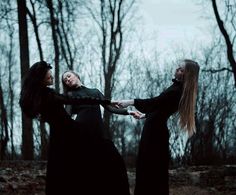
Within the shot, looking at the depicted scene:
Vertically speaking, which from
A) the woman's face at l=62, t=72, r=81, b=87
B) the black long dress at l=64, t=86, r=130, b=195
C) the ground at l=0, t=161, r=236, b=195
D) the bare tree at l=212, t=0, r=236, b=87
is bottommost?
the ground at l=0, t=161, r=236, b=195

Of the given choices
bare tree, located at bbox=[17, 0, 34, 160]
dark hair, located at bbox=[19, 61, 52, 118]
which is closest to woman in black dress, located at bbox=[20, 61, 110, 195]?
dark hair, located at bbox=[19, 61, 52, 118]

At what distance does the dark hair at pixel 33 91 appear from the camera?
4695 mm

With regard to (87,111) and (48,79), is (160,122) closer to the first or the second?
(87,111)

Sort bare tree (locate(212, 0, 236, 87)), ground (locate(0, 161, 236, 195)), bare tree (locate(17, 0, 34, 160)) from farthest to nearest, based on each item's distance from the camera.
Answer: bare tree (locate(212, 0, 236, 87)) → bare tree (locate(17, 0, 34, 160)) → ground (locate(0, 161, 236, 195))

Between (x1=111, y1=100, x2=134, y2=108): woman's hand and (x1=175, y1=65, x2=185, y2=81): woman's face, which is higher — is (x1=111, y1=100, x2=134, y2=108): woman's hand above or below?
below

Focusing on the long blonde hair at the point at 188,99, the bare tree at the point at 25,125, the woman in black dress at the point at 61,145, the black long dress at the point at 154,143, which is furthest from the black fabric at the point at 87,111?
the bare tree at the point at 25,125

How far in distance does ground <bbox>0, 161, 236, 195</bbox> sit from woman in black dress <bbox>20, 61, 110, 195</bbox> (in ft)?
12.6

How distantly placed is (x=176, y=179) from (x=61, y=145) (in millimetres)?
5853

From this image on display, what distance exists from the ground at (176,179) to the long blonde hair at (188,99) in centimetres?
374

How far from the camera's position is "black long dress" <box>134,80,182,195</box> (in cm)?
536

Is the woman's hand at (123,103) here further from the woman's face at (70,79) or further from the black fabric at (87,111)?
the woman's face at (70,79)

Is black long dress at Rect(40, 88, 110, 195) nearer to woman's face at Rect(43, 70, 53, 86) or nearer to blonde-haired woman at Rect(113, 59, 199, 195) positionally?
woman's face at Rect(43, 70, 53, 86)

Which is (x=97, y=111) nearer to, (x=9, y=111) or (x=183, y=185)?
(x=183, y=185)

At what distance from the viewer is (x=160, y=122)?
17.7 ft
